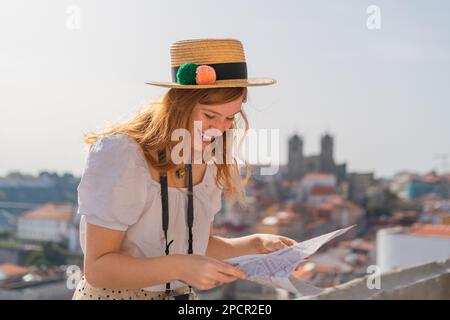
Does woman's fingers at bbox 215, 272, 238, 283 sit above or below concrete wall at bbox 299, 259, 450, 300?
above

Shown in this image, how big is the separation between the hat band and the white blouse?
15 centimetres

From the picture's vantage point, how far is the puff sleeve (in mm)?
864

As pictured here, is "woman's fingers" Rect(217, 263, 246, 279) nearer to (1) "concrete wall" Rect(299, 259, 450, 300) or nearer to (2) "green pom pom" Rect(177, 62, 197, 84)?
(2) "green pom pom" Rect(177, 62, 197, 84)

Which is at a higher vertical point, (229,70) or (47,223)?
(229,70)

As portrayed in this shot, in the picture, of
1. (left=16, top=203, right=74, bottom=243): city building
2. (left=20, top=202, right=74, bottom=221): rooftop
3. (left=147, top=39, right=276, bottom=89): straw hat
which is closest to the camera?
(left=147, top=39, right=276, bottom=89): straw hat

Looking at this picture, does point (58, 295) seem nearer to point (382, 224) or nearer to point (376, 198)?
point (382, 224)

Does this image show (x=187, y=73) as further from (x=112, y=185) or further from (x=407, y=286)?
(x=407, y=286)

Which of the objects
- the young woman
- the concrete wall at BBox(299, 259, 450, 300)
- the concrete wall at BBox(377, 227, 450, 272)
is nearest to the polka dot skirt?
the young woman

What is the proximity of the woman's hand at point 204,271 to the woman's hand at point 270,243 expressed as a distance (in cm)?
20

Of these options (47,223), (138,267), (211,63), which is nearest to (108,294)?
(138,267)

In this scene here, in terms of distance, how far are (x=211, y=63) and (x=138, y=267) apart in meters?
0.29

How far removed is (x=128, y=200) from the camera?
34.5 inches
